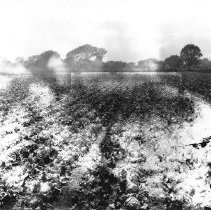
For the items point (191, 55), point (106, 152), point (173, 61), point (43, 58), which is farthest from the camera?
point (43, 58)

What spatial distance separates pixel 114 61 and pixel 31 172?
226 feet

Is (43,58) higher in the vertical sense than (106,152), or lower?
higher

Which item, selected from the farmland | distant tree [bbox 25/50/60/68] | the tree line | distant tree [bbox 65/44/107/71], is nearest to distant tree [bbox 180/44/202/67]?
the tree line

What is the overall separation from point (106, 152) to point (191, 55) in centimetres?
6811

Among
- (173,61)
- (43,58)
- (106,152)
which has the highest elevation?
(43,58)

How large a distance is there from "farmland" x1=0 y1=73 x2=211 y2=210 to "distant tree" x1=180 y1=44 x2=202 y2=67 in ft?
182

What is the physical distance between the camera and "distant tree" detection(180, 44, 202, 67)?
253ft

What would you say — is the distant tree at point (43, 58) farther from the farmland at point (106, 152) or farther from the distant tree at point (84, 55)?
the farmland at point (106, 152)

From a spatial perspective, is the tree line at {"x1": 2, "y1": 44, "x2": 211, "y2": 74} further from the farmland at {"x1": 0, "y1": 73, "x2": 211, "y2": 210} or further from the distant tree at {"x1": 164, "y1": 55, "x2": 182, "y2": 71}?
the farmland at {"x1": 0, "y1": 73, "x2": 211, "y2": 210}


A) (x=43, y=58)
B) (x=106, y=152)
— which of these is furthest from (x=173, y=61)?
(x=106, y=152)

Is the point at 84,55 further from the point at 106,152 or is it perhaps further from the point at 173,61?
the point at 106,152

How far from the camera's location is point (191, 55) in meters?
77.7

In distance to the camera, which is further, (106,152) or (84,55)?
(84,55)

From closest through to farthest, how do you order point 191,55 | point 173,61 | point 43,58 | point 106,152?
point 106,152, point 191,55, point 173,61, point 43,58
